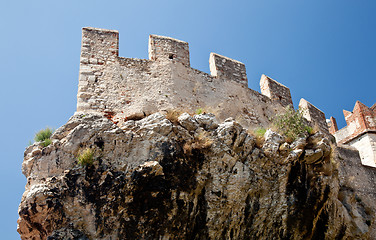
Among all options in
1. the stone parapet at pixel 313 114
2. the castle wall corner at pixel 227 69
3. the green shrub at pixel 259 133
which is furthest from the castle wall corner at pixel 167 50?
the stone parapet at pixel 313 114

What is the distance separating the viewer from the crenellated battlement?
1179cm

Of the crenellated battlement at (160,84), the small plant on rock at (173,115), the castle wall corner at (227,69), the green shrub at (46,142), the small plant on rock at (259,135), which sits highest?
the castle wall corner at (227,69)

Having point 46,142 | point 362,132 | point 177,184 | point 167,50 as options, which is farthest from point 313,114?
point 46,142

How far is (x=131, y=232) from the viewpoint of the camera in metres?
9.45

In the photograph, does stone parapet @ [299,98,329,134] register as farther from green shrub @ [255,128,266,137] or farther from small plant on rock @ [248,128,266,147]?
small plant on rock @ [248,128,266,147]

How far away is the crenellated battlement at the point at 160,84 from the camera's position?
11789mm

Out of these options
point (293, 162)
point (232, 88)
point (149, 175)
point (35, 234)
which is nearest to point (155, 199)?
point (149, 175)

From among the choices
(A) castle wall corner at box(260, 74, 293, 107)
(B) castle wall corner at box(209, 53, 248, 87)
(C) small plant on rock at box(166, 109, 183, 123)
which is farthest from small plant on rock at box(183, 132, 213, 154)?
(A) castle wall corner at box(260, 74, 293, 107)

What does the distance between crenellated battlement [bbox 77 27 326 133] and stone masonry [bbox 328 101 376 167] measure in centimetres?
614

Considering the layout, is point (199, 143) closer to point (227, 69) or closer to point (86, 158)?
point (86, 158)

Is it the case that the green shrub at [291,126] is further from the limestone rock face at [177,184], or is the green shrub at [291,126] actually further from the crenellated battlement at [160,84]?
the crenellated battlement at [160,84]

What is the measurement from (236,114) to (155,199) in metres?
4.67

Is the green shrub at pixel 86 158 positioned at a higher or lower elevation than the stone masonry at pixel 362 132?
lower

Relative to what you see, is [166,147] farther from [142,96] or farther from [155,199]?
[142,96]
